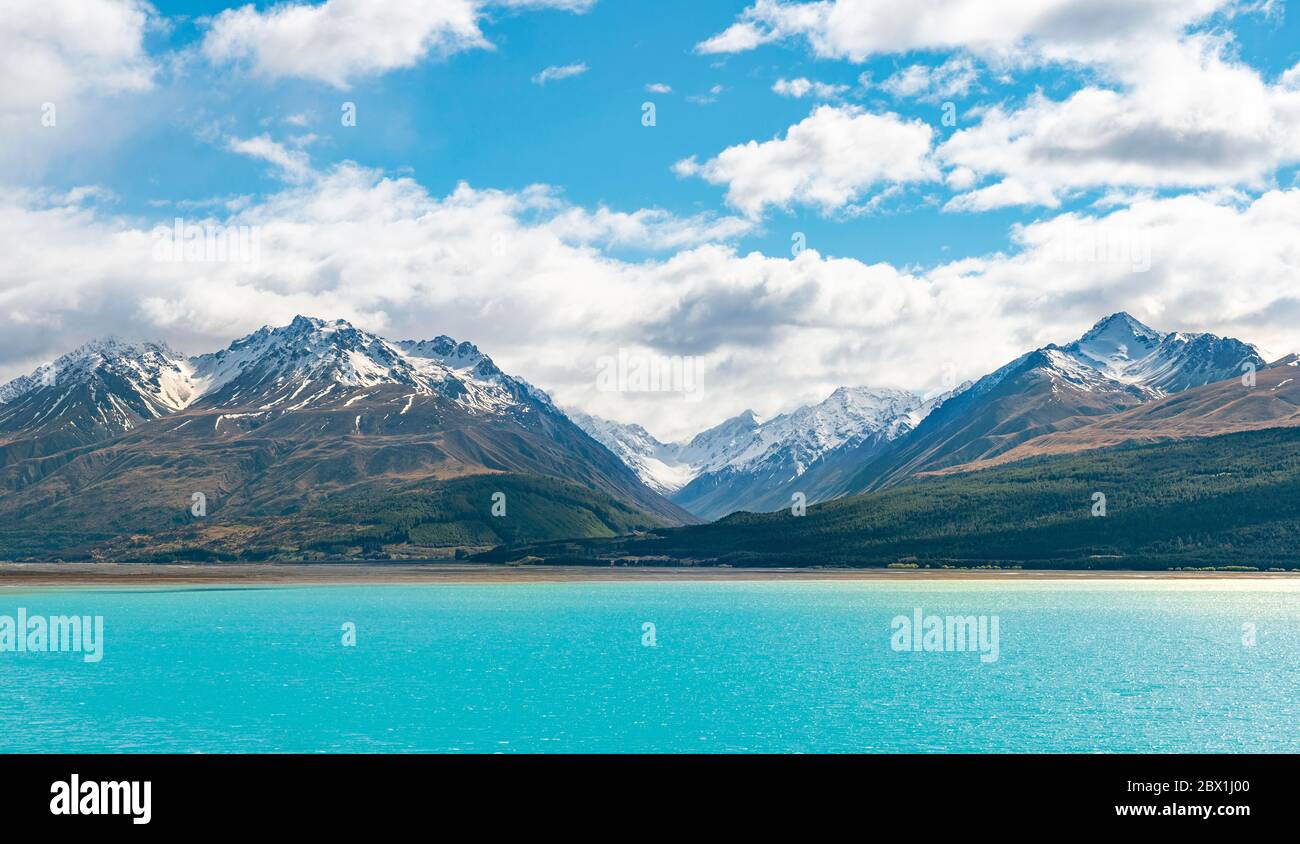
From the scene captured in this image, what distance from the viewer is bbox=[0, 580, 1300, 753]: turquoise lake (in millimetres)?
71188

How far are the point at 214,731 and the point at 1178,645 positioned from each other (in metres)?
104

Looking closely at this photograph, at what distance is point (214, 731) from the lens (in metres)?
74.9

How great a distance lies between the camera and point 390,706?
84.5m

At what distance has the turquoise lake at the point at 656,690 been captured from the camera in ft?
234

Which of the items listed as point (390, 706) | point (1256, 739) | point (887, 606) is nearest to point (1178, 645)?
point (1256, 739)

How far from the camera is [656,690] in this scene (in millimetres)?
92875
